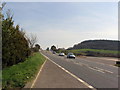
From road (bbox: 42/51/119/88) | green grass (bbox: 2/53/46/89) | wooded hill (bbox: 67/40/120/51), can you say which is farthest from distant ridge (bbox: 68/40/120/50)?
green grass (bbox: 2/53/46/89)

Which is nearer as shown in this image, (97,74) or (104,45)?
(97,74)

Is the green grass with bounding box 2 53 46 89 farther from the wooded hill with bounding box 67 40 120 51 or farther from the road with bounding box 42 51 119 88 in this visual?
the wooded hill with bounding box 67 40 120 51

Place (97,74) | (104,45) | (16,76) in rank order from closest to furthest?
1. (16,76)
2. (97,74)
3. (104,45)

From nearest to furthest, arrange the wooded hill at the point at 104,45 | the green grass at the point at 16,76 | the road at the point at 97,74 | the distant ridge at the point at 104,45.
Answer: the green grass at the point at 16,76, the road at the point at 97,74, the wooded hill at the point at 104,45, the distant ridge at the point at 104,45

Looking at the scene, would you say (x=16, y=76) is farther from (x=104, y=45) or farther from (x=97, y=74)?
(x=104, y=45)

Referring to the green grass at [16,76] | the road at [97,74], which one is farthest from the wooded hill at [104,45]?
the green grass at [16,76]

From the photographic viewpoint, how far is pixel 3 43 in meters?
15.5

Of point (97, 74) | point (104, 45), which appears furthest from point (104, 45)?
point (97, 74)

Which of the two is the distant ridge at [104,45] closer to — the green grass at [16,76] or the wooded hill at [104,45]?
the wooded hill at [104,45]

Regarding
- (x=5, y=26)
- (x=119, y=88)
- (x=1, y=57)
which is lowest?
(x=119, y=88)

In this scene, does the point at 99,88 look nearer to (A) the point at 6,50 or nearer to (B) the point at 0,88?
(B) the point at 0,88

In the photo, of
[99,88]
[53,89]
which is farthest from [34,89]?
[99,88]

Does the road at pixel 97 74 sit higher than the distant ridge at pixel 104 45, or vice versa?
the distant ridge at pixel 104 45

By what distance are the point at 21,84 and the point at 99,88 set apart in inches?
153
